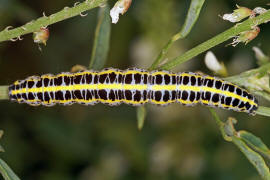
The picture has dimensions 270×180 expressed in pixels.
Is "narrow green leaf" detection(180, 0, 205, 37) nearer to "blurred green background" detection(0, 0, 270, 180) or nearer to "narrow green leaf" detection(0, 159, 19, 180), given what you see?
"blurred green background" detection(0, 0, 270, 180)

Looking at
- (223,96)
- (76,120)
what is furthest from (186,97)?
(76,120)

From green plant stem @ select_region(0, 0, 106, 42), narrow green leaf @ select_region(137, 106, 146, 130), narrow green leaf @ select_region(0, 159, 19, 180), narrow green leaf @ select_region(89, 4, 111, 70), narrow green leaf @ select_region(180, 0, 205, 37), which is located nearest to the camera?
green plant stem @ select_region(0, 0, 106, 42)

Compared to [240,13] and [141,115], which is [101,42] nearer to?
[141,115]

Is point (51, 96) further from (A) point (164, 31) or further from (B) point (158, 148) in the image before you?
(B) point (158, 148)

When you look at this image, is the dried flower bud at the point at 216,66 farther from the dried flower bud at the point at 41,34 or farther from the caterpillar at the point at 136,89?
the dried flower bud at the point at 41,34

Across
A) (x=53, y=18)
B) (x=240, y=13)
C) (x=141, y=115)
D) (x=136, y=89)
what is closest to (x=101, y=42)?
(x=136, y=89)

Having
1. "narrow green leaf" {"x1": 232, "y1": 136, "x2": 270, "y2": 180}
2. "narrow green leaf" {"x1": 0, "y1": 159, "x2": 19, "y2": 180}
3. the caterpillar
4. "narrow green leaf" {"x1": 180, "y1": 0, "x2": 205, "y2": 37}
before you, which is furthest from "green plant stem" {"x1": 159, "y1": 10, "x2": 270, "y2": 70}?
"narrow green leaf" {"x1": 0, "y1": 159, "x2": 19, "y2": 180}
